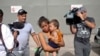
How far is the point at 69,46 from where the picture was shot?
45.3ft

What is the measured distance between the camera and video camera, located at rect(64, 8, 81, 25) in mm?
9422

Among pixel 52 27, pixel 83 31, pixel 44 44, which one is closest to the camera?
pixel 44 44

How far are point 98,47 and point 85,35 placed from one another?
373 centimetres

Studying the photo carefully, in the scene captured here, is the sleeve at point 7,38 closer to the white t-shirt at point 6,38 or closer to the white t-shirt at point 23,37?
the white t-shirt at point 6,38

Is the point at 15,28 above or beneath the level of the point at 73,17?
beneath

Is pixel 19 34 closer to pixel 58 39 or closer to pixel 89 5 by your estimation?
pixel 58 39

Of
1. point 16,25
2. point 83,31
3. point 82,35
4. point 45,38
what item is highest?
point 16,25

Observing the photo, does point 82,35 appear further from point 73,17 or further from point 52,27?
point 52,27

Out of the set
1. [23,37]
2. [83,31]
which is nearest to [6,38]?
[23,37]

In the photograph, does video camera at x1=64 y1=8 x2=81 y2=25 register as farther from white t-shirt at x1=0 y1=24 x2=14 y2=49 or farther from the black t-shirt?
white t-shirt at x1=0 y1=24 x2=14 y2=49

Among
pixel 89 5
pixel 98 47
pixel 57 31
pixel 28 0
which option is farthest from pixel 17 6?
pixel 57 31

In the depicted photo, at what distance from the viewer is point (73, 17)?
9.45 metres

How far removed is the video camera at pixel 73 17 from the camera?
942 cm

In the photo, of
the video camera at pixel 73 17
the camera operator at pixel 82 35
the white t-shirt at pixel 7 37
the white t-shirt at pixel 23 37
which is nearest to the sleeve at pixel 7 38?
the white t-shirt at pixel 7 37
